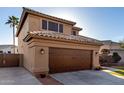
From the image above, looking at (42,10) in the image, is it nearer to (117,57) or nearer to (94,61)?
(94,61)

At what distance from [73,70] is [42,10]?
7.45m

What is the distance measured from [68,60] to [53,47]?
220 centimetres

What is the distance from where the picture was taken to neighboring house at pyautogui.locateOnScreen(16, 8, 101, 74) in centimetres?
966

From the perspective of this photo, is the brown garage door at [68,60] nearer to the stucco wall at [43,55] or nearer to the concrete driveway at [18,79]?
the stucco wall at [43,55]

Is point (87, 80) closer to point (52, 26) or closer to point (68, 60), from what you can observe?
point (68, 60)

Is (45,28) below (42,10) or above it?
below

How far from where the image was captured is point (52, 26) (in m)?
13.7

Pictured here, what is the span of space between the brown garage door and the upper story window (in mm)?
3589

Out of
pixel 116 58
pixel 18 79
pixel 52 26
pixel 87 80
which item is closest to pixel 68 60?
pixel 87 80

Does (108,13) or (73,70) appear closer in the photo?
(73,70)

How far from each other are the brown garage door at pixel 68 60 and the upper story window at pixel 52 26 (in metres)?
3.59

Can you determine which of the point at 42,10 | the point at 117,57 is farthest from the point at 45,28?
the point at 117,57

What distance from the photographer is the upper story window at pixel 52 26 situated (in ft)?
43.2
